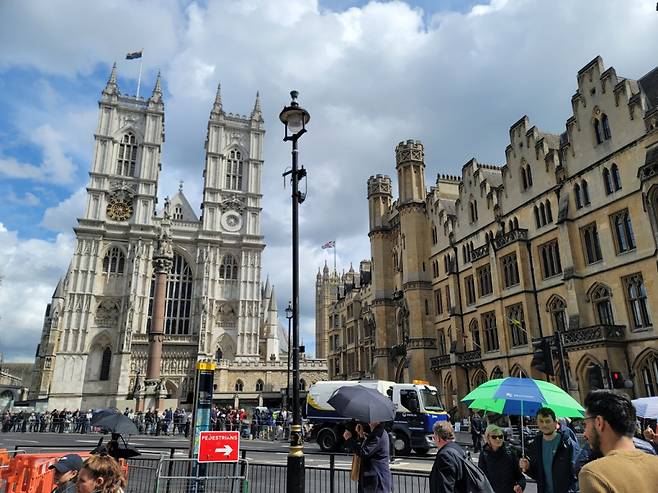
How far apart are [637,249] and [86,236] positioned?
57673 mm

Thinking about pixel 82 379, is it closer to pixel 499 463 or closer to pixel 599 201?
pixel 599 201

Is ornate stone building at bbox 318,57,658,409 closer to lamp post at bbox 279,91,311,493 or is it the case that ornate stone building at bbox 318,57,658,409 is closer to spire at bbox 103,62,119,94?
lamp post at bbox 279,91,311,493

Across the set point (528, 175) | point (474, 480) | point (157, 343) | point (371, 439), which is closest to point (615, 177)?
point (528, 175)

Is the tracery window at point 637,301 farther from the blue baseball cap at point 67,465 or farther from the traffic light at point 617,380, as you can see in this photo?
the blue baseball cap at point 67,465

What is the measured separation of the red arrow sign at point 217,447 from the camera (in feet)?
28.6

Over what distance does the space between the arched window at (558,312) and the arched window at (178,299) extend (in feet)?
153

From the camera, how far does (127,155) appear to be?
64.6 meters

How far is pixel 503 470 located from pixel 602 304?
19.0 m

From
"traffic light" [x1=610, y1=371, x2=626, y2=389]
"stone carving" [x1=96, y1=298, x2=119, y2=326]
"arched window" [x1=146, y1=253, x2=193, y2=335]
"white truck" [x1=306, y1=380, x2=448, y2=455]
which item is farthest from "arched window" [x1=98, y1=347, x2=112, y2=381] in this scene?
"traffic light" [x1=610, y1=371, x2=626, y2=389]

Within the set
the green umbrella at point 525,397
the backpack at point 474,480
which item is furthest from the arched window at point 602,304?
the backpack at point 474,480

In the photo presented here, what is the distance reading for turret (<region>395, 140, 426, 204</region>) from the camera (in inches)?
1483

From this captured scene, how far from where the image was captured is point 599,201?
2197 centimetres

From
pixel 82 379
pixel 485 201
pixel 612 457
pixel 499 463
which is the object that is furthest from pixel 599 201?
pixel 82 379

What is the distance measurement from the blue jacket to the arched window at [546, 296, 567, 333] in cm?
2032
